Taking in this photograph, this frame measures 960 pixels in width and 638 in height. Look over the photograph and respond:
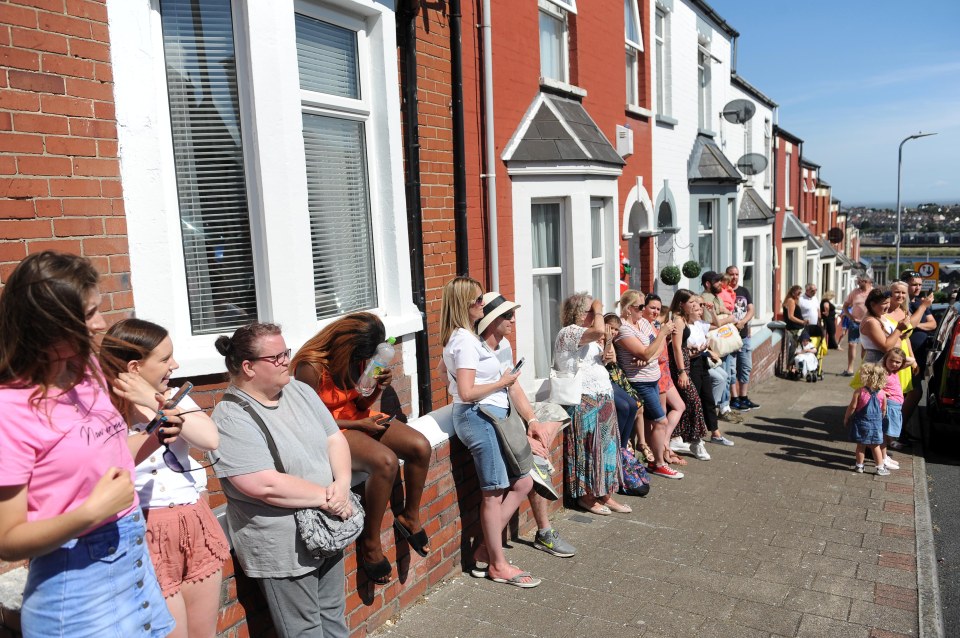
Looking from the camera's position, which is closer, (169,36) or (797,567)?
(169,36)

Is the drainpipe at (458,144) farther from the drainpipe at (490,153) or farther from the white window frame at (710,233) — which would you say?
the white window frame at (710,233)

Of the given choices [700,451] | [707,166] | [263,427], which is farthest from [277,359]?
[707,166]

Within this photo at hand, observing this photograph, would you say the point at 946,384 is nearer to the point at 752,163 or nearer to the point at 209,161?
the point at 209,161

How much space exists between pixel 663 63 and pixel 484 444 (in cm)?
970

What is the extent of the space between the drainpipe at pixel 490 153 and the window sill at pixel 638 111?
3955 millimetres

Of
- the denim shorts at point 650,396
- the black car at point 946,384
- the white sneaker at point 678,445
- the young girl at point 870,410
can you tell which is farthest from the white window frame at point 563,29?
the black car at point 946,384

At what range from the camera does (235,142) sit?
14.7 feet

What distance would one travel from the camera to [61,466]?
200 centimetres

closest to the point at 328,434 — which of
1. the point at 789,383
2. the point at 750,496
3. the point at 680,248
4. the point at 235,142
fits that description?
the point at 235,142

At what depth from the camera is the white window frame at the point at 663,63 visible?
11969mm

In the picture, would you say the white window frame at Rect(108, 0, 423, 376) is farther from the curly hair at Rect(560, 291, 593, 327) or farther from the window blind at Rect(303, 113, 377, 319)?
the curly hair at Rect(560, 291, 593, 327)

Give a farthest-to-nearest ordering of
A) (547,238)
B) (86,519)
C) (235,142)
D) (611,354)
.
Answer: (547,238)
(611,354)
(235,142)
(86,519)

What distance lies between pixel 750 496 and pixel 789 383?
6.99 m

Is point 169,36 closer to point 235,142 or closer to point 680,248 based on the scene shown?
point 235,142
